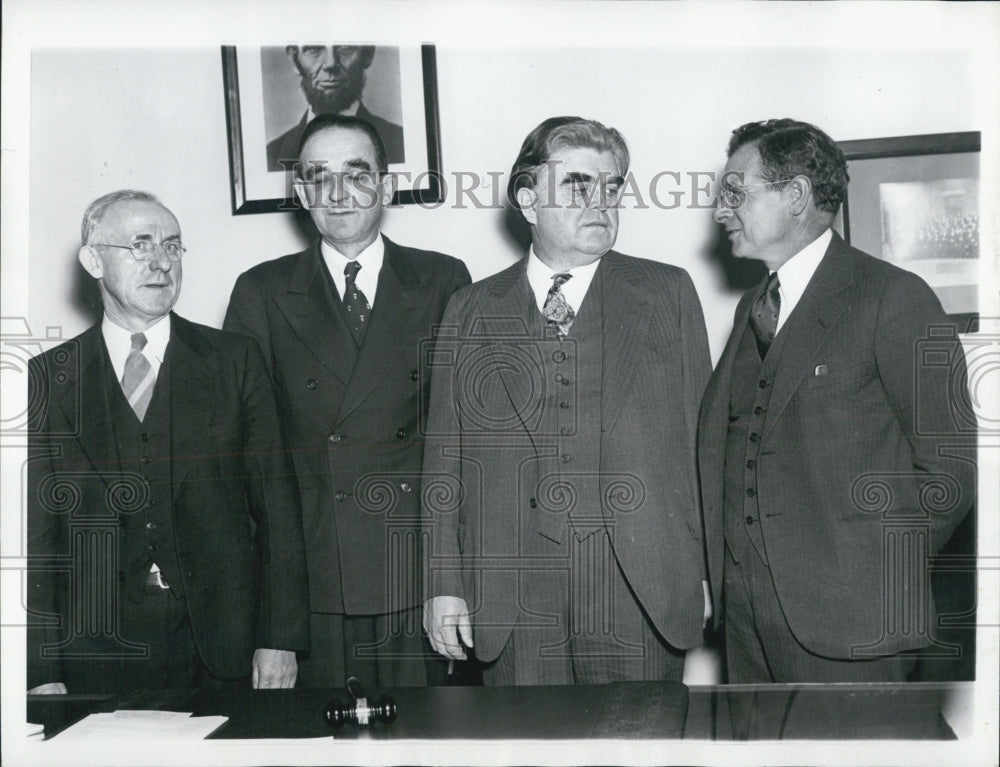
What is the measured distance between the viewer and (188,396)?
2852mm

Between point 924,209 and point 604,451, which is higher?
point 924,209

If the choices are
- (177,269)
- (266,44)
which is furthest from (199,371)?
(266,44)

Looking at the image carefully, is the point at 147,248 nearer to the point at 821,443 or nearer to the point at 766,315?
the point at 766,315

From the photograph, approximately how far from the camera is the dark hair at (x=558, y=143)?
2.85 meters

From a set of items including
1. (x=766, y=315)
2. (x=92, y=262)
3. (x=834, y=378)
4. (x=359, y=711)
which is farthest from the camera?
(x=92, y=262)

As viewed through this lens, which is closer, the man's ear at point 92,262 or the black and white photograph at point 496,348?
the black and white photograph at point 496,348

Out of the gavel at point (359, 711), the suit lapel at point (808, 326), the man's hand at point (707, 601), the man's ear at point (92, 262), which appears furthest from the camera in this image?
the man's ear at point (92, 262)

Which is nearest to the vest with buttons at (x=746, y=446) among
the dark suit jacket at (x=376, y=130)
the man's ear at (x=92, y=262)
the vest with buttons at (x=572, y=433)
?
the vest with buttons at (x=572, y=433)

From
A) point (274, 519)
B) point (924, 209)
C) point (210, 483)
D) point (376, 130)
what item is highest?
point (376, 130)

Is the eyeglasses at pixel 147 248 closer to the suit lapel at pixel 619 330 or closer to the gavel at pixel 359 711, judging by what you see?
the suit lapel at pixel 619 330

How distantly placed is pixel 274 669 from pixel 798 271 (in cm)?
180

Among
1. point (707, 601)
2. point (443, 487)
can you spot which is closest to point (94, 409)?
point (443, 487)

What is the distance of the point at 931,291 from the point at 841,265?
0.94ft

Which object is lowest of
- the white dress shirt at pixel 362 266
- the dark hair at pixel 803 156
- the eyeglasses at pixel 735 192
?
the white dress shirt at pixel 362 266
